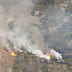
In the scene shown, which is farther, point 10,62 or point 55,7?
point 55,7

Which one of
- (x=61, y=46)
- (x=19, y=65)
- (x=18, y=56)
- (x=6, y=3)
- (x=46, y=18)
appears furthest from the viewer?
(x=46, y=18)

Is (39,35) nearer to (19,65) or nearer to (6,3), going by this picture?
(19,65)

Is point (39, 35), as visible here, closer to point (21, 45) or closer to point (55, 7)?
point (21, 45)

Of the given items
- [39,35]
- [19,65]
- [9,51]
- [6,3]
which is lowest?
[19,65]

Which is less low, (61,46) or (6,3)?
(6,3)

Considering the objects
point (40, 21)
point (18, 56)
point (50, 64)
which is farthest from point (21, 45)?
point (40, 21)

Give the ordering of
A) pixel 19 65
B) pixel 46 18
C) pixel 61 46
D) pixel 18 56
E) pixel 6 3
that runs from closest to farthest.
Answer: pixel 19 65 < pixel 18 56 < pixel 61 46 < pixel 6 3 < pixel 46 18

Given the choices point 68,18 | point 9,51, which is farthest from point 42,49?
point 68,18
